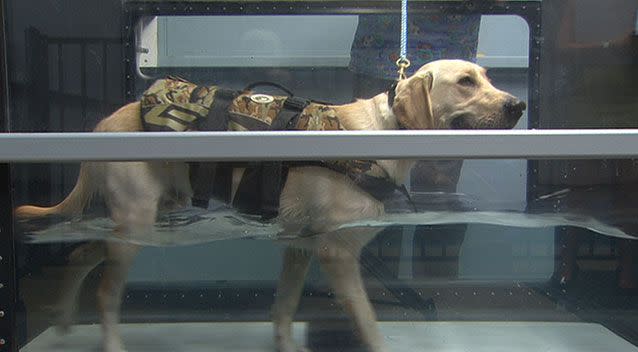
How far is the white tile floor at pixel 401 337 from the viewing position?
144cm

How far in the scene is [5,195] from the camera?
1.38 m

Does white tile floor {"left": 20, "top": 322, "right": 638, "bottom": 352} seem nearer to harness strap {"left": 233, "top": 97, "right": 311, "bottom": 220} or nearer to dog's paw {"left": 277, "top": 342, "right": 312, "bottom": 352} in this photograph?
dog's paw {"left": 277, "top": 342, "right": 312, "bottom": 352}

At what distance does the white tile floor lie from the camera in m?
1.44

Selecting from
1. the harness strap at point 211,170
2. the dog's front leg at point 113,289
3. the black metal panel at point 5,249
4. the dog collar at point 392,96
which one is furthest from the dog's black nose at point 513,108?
the black metal panel at point 5,249

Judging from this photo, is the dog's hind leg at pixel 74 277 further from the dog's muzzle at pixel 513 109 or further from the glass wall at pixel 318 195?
the dog's muzzle at pixel 513 109

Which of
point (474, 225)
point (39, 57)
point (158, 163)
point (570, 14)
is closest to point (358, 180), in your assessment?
point (474, 225)

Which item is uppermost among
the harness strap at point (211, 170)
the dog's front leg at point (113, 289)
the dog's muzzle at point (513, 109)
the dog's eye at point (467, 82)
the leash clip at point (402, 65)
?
the leash clip at point (402, 65)

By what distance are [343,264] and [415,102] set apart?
1.22ft

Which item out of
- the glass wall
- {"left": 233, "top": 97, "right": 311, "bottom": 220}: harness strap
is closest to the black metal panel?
the glass wall

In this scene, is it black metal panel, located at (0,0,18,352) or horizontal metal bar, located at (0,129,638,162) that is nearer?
horizontal metal bar, located at (0,129,638,162)

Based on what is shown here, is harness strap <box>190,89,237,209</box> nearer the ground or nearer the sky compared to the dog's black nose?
nearer the ground

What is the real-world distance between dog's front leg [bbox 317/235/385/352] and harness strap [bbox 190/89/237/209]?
0.26 metres

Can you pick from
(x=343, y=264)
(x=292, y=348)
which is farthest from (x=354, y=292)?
(x=292, y=348)

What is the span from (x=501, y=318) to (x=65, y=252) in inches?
35.8
